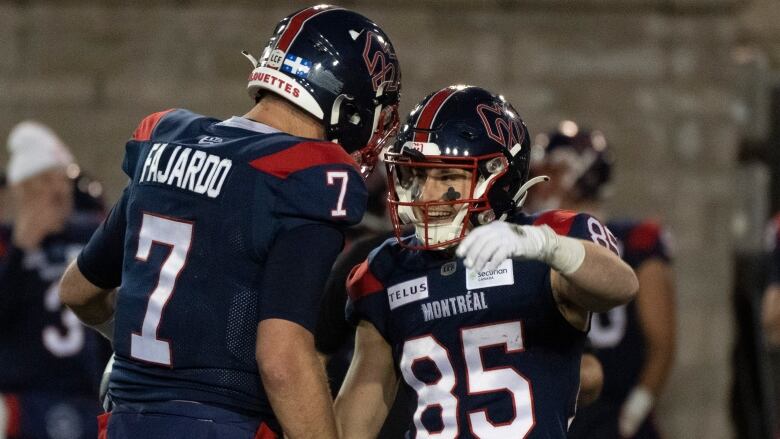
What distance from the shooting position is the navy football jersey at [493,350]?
3.05 metres

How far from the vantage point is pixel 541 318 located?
3.08 meters

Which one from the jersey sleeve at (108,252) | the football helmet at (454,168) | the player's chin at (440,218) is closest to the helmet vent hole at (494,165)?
the football helmet at (454,168)

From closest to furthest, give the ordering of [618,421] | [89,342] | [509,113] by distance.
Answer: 1. [509,113]
2. [618,421]
3. [89,342]

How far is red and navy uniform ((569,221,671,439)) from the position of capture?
217 inches

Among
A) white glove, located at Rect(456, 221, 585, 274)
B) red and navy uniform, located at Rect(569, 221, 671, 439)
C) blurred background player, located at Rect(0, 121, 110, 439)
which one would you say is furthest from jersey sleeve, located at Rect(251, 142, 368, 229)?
blurred background player, located at Rect(0, 121, 110, 439)

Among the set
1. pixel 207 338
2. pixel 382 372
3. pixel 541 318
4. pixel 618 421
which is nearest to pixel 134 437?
pixel 207 338

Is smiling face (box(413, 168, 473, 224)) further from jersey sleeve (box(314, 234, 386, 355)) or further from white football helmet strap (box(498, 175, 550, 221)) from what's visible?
jersey sleeve (box(314, 234, 386, 355))

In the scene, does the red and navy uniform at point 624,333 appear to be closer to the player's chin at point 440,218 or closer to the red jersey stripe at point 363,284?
the red jersey stripe at point 363,284

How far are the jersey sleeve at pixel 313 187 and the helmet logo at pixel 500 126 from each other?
1.52 feet

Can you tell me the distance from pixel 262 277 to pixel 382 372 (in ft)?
1.83

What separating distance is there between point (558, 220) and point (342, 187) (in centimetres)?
58

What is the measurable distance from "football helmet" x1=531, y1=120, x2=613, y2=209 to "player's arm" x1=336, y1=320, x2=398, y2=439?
252 cm

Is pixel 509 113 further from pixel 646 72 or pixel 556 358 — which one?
pixel 646 72

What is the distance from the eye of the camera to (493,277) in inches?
123
